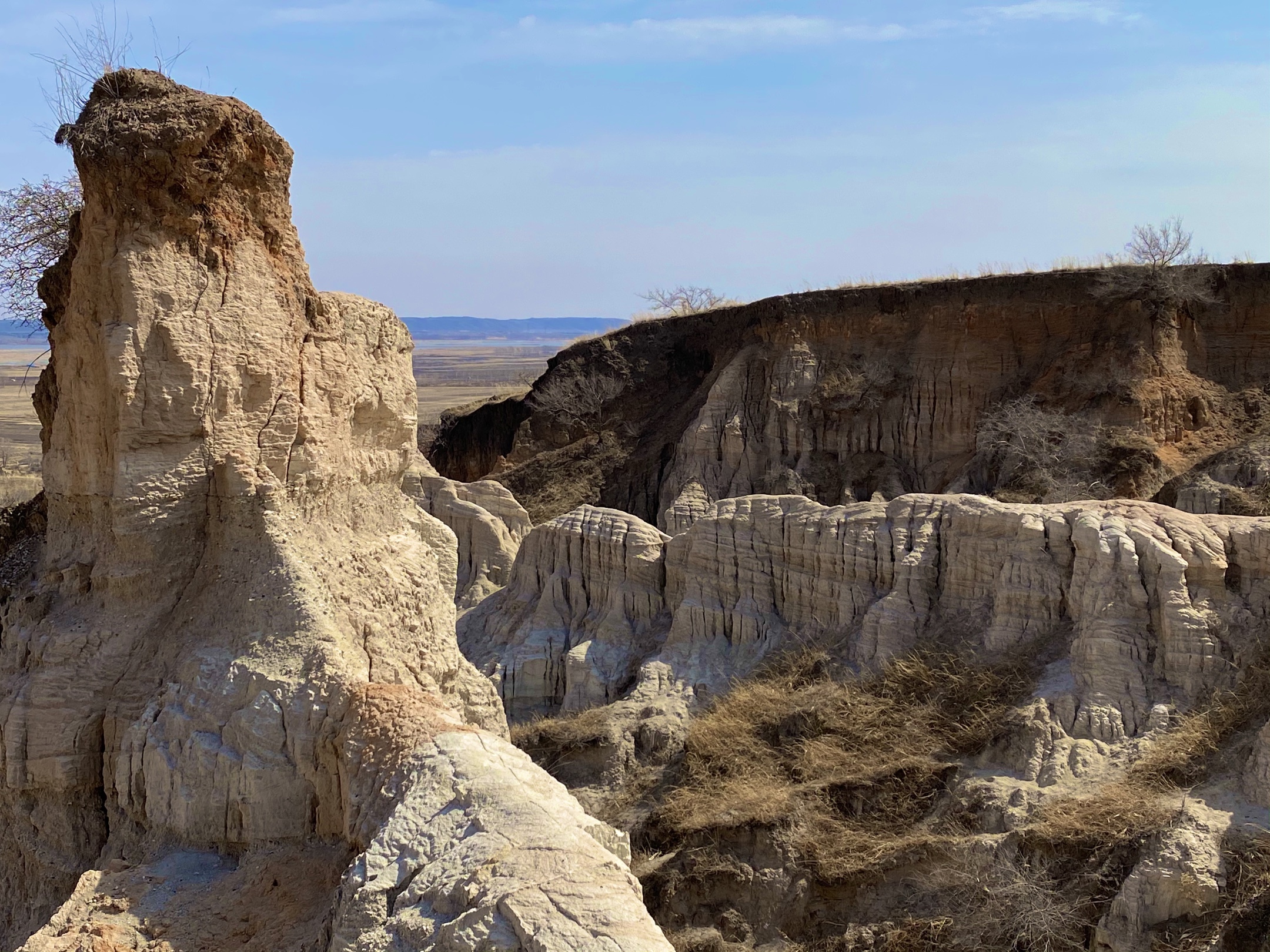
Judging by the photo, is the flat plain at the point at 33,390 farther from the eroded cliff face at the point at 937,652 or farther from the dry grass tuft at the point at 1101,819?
the dry grass tuft at the point at 1101,819

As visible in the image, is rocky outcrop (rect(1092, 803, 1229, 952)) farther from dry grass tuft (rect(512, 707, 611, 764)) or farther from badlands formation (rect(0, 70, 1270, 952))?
dry grass tuft (rect(512, 707, 611, 764))

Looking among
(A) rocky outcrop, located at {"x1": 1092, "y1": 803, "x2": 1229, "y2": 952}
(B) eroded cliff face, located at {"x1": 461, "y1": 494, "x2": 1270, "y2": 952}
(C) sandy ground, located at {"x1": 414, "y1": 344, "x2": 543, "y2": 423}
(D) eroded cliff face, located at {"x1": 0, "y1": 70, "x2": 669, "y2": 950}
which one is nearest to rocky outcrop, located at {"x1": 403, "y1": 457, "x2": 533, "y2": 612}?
(B) eroded cliff face, located at {"x1": 461, "y1": 494, "x2": 1270, "y2": 952}

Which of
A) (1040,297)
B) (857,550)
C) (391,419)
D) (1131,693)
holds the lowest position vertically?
(1131,693)

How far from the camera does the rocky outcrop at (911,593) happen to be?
12.5 meters

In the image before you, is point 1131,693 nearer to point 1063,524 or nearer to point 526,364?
point 1063,524

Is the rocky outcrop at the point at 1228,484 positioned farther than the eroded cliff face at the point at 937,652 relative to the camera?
Yes

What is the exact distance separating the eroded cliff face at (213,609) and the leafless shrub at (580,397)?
28.9 m

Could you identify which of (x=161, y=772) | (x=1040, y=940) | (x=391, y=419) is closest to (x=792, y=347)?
(x=1040, y=940)

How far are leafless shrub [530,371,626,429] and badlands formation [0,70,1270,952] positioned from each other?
11760 mm

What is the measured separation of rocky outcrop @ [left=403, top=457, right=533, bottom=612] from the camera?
22.5 metres

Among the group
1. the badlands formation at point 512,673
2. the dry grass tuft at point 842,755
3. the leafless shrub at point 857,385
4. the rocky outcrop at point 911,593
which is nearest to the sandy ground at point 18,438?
the badlands formation at point 512,673

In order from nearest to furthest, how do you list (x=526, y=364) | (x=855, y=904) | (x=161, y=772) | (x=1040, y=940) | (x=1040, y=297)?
1. (x=161, y=772)
2. (x=1040, y=940)
3. (x=855, y=904)
4. (x=1040, y=297)
5. (x=526, y=364)

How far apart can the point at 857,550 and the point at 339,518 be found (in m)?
9.54

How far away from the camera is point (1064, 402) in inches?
1111
